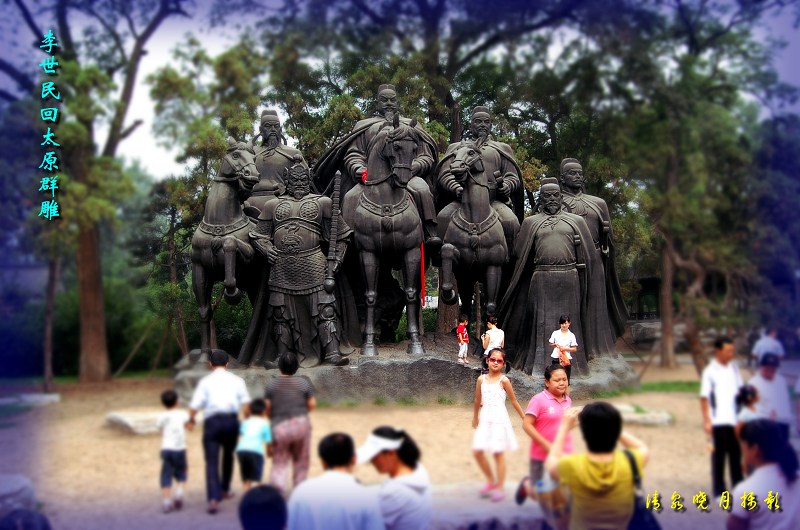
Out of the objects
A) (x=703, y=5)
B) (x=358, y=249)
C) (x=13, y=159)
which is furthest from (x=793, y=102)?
(x=13, y=159)

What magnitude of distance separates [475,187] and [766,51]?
11.9 feet

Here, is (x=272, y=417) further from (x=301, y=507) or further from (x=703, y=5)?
(x=703, y=5)

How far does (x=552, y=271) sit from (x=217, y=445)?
4.43 meters

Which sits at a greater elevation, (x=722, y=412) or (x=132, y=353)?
(x=132, y=353)

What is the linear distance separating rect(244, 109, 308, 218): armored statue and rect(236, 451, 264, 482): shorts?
3.99 m

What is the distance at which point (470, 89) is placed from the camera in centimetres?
899

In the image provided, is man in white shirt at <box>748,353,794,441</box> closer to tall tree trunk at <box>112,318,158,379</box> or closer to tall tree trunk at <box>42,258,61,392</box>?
Answer: tall tree trunk at <box>112,318,158,379</box>

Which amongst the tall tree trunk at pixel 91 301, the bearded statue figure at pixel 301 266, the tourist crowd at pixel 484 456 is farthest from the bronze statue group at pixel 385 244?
the tourist crowd at pixel 484 456

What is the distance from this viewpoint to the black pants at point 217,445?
436 centimetres

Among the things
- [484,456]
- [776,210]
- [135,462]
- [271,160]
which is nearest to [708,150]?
[776,210]

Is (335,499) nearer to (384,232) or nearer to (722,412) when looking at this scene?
(722,412)

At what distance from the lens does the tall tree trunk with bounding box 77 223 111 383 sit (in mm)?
4652

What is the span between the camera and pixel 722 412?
4.39 m

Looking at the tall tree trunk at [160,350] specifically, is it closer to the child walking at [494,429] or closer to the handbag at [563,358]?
the child walking at [494,429]
